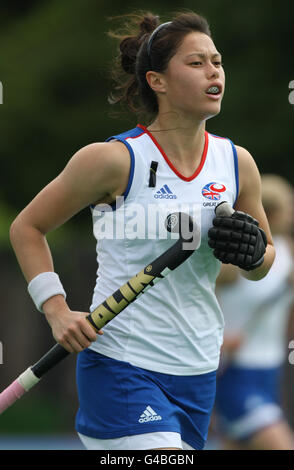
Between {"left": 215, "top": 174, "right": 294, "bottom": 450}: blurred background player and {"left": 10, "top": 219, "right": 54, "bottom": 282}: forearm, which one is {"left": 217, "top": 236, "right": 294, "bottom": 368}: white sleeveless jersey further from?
{"left": 10, "top": 219, "right": 54, "bottom": 282}: forearm

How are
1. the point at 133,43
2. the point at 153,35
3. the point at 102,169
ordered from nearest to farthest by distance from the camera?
the point at 102,169 < the point at 153,35 < the point at 133,43

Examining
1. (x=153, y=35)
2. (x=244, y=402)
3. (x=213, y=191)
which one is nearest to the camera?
(x=213, y=191)

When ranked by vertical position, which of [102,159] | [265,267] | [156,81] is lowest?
[265,267]

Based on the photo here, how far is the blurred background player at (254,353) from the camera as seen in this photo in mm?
5594

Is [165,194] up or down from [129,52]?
down

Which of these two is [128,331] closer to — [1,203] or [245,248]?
[245,248]

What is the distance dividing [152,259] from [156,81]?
76 cm

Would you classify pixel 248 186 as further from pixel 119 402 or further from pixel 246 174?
pixel 119 402

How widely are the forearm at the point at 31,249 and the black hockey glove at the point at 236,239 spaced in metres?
0.69

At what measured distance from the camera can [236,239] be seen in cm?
338

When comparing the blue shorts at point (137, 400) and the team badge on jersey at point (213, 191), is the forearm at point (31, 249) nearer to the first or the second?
the blue shorts at point (137, 400)

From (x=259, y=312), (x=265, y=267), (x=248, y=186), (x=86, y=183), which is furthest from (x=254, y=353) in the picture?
(x=86, y=183)

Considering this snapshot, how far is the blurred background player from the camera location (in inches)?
220

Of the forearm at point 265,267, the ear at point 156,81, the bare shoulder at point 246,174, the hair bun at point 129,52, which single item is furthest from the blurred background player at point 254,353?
the ear at point 156,81
